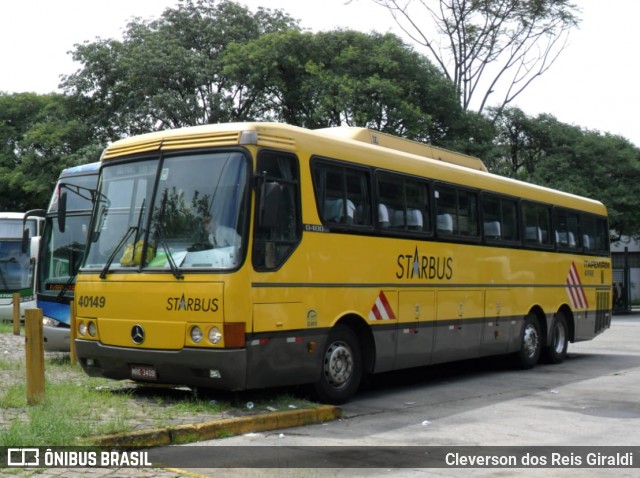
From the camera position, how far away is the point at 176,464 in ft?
23.8

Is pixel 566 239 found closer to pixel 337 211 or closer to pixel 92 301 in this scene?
pixel 337 211

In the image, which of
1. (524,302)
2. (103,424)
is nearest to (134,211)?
(103,424)

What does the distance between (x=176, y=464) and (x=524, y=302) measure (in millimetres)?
9726

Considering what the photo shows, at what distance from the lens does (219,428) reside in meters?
8.52

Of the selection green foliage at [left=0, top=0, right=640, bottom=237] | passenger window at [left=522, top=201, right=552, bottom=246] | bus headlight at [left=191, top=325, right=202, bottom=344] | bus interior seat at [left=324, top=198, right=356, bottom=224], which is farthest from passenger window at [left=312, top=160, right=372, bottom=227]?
→ green foliage at [left=0, top=0, right=640, bottom=237]

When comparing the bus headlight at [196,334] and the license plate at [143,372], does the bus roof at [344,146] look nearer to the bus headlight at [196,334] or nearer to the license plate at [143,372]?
the bus headlight at [196,334]

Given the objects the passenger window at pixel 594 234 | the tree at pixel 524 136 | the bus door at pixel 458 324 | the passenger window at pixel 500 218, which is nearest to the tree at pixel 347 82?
the tree at pixel 524 136

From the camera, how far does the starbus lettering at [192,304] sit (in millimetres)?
9250

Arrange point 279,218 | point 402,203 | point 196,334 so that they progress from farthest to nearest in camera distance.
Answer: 1. point 402,203
2. point 279,218
3. point 196,334

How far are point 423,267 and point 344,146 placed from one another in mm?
2411

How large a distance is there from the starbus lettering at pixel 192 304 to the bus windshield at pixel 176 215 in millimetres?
290

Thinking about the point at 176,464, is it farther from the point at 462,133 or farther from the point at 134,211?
the point at 462,133

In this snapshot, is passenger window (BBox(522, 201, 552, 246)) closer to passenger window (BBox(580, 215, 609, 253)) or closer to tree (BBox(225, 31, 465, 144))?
passenger window (BBox(580, 215, 609, 253))

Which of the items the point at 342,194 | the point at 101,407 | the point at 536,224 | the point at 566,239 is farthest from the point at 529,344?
the point at 101,407
